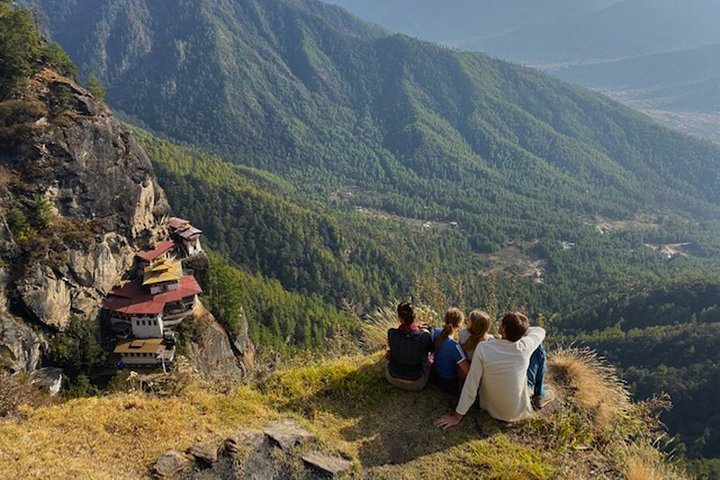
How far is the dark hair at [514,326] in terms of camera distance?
25.2 feet

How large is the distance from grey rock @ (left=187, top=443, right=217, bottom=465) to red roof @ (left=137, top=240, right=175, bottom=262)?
32093mm

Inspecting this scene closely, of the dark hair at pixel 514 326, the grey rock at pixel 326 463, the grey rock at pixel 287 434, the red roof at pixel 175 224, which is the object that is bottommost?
the red roof at pixel 175 224

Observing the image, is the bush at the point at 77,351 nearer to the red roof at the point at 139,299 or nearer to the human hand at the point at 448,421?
the red roof at the point at 139,299

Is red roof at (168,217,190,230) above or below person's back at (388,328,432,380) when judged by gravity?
below

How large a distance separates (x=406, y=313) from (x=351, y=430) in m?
2.17

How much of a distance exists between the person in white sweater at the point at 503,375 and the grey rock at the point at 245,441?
286 cm

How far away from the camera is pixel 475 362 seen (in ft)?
25.5

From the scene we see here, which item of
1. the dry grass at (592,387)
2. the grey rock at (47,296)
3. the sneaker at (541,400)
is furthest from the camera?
the grey rock at (47,296)

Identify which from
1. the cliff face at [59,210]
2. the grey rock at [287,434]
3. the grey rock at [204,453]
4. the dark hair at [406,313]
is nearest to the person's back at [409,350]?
the dark hair at [406,313]

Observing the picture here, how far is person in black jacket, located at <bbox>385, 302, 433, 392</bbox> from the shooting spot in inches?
343

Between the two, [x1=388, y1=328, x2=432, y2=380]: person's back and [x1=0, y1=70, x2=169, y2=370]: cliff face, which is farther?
[x1=0, y1=70, x2=169, y2=370]: cliff face

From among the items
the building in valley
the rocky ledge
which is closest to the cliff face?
the building in valley

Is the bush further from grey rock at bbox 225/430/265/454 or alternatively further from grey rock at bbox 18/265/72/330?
grey rock at bbox 225/430/265/454

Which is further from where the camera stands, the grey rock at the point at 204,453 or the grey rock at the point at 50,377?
the grey rock at the point at 50,377
